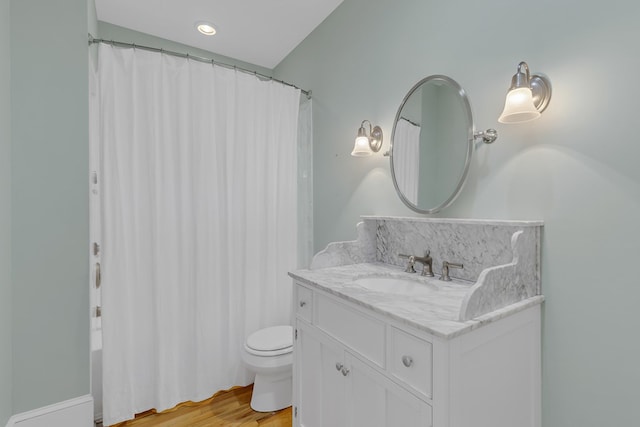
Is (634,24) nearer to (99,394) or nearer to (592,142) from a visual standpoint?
(592,142)

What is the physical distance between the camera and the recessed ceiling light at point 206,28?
2.17 metres

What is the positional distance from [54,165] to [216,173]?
0.81 meters

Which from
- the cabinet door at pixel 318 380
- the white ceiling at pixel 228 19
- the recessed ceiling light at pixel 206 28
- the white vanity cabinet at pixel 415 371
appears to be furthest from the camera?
the recessed ceiling light at pixel 206 28

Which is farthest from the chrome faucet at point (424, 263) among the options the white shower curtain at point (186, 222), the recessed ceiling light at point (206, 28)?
the recessed ceiling light at point (206, 28)

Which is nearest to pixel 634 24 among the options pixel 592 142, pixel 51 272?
pixel 592 142

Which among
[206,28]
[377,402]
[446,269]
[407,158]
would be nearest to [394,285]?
[446,269]

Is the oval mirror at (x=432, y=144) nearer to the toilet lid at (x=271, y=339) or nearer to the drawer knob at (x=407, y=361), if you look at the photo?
the drawer knob at (x=407, y=361)

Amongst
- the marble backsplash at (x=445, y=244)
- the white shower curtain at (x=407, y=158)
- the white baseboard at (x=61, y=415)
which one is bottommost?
the white baseboard at (x=61, y=415)

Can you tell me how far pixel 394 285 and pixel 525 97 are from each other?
0.93m

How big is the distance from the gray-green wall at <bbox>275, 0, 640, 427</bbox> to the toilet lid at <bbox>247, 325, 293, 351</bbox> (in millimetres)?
1221

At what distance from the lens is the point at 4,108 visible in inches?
51.5

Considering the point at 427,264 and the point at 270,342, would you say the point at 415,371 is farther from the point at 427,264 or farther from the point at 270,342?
the point at 270,342

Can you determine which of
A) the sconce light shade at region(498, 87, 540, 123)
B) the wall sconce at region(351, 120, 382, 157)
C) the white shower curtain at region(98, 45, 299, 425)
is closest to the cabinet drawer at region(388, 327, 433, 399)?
the sconce light shade at region(498, 87, 540, 123)

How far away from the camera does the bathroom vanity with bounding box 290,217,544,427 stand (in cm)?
82
